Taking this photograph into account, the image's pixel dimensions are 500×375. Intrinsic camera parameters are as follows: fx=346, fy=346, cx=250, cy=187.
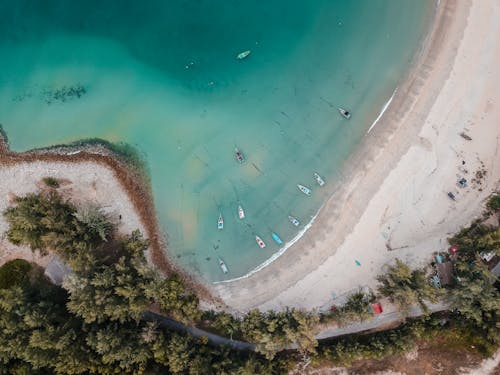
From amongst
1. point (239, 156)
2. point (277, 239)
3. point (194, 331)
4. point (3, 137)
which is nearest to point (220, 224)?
Result: point (277, 239)

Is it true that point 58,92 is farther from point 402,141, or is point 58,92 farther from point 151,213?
point 402,141

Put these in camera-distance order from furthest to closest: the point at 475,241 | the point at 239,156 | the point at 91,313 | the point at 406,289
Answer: the point at 239,156 → the point at 475,241 → the point at 406,289 → the point at 91,313

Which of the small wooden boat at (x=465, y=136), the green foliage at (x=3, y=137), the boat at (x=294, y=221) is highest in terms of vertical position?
the green foliage at (x=3, y=137)

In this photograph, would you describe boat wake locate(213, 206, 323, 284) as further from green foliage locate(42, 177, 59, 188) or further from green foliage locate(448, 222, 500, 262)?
green foliage locate(42, 177, 59, 188)

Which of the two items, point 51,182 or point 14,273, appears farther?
point 51,182

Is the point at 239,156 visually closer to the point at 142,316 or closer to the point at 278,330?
the point at 278,330

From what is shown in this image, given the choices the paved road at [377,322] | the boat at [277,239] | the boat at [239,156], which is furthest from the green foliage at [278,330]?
the boat at [239,156]

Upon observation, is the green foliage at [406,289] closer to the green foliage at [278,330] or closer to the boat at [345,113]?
the green foliage at [278,330]
